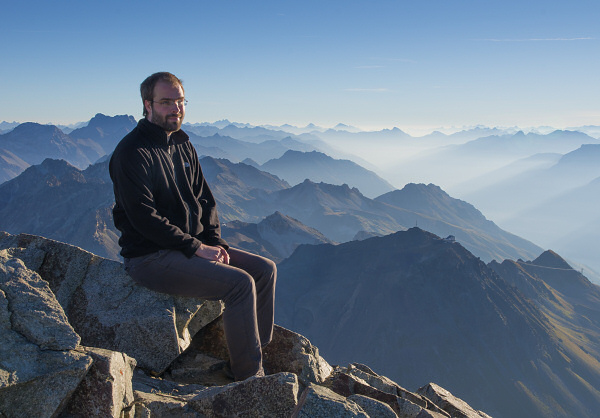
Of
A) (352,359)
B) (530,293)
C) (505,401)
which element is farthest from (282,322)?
(530,293)

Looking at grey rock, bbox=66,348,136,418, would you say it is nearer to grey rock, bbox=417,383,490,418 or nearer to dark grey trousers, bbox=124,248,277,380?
dark grey trousers, bbox=124,248,277,380

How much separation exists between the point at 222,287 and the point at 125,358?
1.78m

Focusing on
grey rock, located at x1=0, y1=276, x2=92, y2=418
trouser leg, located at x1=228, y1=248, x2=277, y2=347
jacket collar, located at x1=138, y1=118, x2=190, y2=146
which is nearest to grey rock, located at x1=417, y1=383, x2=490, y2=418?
trouser leg, located at x1=228, y1=248, x2=277, y2=347

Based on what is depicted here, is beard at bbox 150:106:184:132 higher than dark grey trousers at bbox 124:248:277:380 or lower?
higher

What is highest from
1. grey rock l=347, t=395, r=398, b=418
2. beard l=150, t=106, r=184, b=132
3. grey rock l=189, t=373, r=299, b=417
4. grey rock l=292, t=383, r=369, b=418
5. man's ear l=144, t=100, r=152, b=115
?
man's ear l=144, t=100, r=152, b=115

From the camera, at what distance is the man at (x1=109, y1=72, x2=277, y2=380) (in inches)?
253

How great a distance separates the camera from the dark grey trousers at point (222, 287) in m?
6.62

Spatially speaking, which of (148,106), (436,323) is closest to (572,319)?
(436,323)

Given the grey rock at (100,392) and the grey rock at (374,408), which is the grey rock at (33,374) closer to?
the grey rock at (100,392)

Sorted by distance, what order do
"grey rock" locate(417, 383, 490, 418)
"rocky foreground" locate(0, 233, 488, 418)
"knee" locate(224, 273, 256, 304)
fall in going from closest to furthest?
"rocky foreground" locate(0, 233, 488, 418), "knee" locate(224, 273, 256, 304), "grey rock" locate(417, 383, 490, 418)

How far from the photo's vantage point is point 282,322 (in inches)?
6181

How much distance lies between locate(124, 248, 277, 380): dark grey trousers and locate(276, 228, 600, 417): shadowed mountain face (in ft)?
446

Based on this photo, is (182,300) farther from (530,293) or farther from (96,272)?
(530,293)

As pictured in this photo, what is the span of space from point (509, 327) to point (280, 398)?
16117 cm
